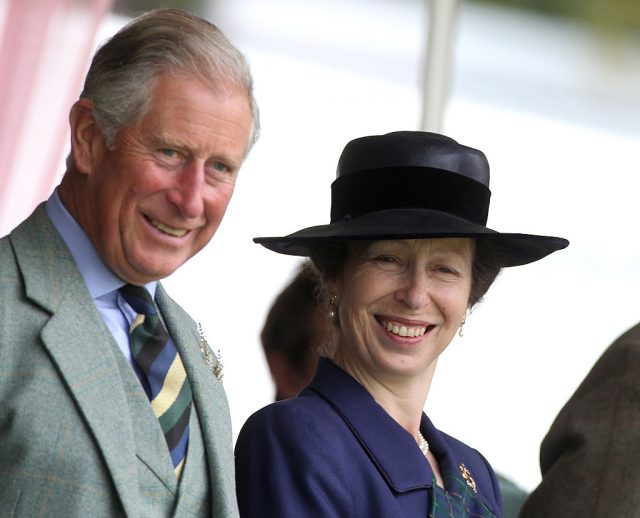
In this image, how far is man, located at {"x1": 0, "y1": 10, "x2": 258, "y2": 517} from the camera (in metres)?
2.06

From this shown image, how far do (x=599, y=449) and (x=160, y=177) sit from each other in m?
1.15

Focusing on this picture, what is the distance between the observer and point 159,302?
244 centimetres

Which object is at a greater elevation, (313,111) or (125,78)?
(313,111)

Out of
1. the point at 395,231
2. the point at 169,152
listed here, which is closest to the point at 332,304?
the point at 395,231

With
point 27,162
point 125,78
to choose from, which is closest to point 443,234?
point 125,78

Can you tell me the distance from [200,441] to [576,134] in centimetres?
391

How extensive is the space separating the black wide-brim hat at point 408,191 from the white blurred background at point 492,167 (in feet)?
7.57

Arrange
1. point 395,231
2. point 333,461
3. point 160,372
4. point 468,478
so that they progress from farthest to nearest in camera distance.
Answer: point 468,478
point 395,231
point 333,461
point 160,372

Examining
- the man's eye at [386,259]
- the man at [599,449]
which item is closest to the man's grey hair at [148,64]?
the man's eye at [386,259]

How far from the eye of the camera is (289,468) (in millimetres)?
2570

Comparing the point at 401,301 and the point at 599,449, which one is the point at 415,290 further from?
the point at 599,449

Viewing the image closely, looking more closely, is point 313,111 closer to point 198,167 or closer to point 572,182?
point 572,182

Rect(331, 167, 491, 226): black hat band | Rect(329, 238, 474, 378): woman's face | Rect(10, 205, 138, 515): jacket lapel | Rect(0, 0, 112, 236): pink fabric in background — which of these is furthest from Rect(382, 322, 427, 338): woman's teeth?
Rect(0, 0, 112, 236): pink fabric in background

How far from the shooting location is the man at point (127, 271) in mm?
2059
